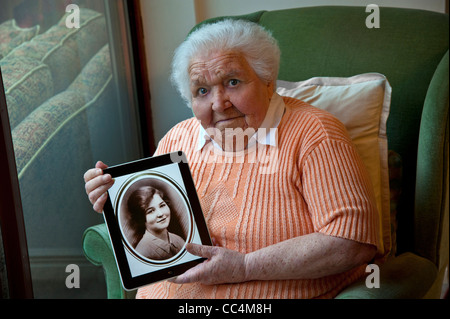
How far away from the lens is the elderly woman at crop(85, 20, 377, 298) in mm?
1177

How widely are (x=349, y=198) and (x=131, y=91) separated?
0.84 meters

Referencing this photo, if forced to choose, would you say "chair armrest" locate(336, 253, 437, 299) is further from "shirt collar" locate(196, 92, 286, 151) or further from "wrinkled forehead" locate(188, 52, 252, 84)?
"wrinkled forehead" locate(188, 52, 252, 84)

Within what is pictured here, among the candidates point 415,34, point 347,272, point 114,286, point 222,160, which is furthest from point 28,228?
point 415,34

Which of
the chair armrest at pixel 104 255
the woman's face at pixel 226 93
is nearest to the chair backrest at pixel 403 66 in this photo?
the woman's face at pixel 226 93

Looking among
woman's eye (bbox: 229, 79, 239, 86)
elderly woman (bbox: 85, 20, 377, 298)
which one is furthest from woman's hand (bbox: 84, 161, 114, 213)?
woman's eye (bbox: 229, 79, 239, 86)

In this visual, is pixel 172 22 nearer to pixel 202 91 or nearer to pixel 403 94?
pixel 202 91

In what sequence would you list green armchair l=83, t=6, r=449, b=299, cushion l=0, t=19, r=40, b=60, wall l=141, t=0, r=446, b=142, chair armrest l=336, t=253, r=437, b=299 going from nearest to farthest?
chair armrest l=336, t=253, r=437, b=299 < green armchair l=83, t=6, r=449, b=299 < cushion l=0, t=19, r=40, b=60 < wall l=141, t=0, r=446, b=142

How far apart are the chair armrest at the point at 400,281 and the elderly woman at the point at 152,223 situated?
40 cm

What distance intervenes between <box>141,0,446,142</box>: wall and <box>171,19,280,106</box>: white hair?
169 millimetres

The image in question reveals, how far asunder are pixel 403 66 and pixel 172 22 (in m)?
0.68

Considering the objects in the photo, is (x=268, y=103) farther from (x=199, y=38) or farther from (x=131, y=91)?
(x=131, y=91)

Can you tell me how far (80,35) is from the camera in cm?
165

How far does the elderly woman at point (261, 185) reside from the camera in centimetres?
118

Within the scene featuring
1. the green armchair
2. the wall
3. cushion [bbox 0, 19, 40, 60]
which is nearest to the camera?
the green armchair
